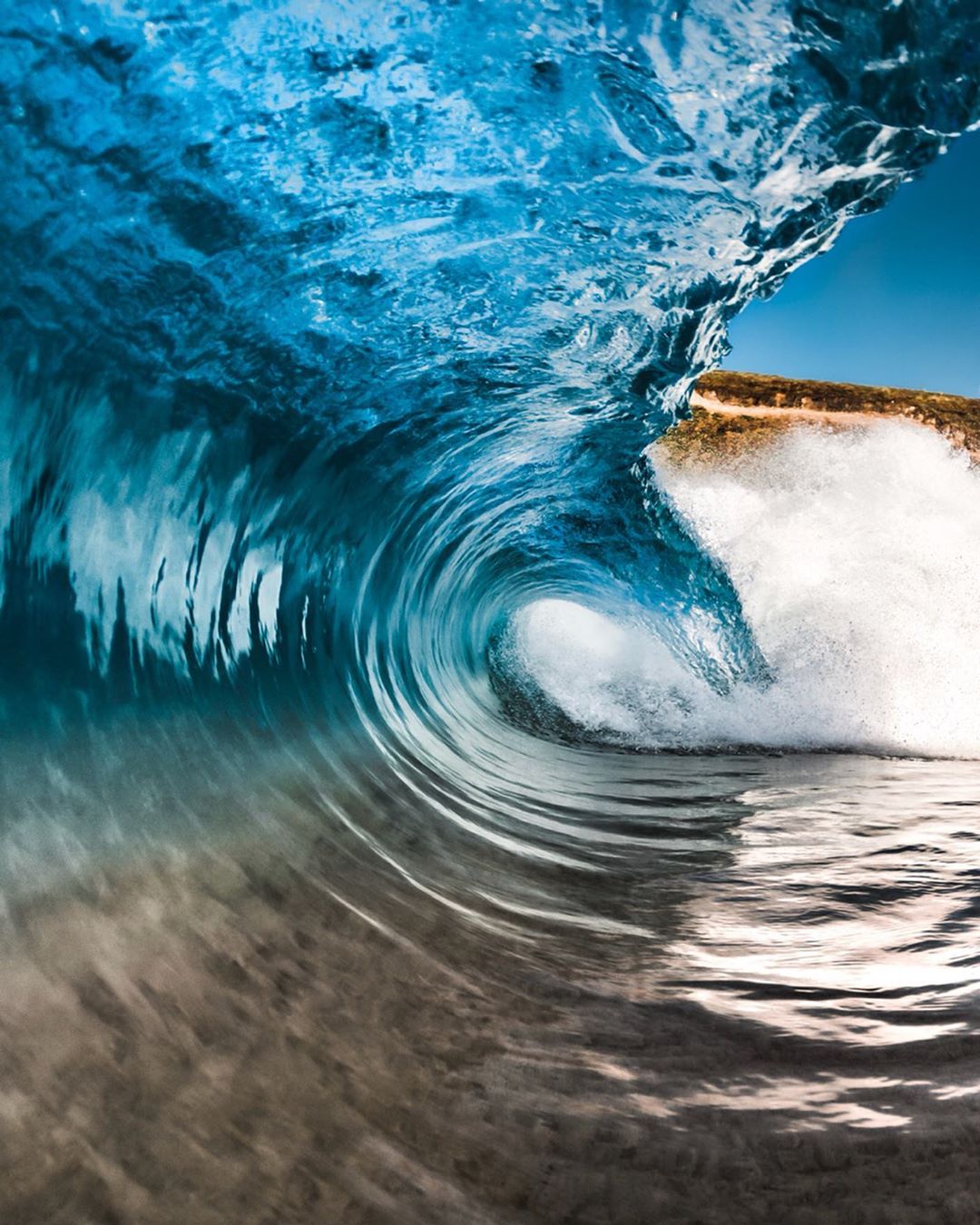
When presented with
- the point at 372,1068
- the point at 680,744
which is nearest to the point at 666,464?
the point at 680,744

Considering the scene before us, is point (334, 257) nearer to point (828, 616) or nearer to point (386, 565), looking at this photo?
point (386, 565)

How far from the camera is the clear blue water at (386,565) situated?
0.78 m

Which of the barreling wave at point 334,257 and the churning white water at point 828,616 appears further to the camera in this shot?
the churning white water at point 828,616

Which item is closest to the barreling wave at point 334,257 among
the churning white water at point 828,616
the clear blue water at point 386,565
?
the clear blue water at point 386,565

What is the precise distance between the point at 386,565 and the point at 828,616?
141 inches

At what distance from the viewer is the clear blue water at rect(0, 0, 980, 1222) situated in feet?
2.56

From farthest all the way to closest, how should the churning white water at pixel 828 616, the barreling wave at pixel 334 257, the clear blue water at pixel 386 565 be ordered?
the churning white water at pixel 828 616
the barreling wave at pixel 334 257
the clear blue water at pixel 386 565

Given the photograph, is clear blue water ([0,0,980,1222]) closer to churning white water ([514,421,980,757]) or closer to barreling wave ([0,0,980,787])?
barreling wave ([0,0,980,787])

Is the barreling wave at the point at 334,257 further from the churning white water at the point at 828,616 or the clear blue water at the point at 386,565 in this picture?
the churning white water at the point at 828,616

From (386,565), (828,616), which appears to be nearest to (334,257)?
(386,565)

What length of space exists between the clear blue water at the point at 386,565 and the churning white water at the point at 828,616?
3.72ft

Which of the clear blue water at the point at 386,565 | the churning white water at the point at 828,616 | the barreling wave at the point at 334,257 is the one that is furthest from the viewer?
the churning white water at the point at 828,616

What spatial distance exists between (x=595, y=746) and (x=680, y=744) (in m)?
0.58

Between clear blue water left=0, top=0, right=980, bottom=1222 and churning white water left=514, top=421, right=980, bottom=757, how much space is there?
113 cm
